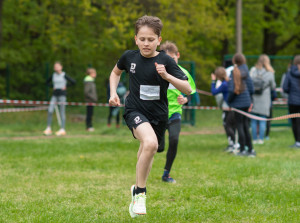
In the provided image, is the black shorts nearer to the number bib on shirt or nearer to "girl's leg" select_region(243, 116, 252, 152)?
the number bib on shirt

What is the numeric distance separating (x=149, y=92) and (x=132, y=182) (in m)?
2.48

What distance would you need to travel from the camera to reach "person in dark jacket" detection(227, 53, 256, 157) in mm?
9805

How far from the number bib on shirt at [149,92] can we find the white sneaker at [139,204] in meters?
0.97

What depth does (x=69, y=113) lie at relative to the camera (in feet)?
65.7

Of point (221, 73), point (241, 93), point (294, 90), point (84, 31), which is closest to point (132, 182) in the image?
point (241, 93)

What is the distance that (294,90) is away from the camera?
1153 centimetres

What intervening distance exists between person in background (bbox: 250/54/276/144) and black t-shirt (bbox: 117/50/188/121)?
7271 mm

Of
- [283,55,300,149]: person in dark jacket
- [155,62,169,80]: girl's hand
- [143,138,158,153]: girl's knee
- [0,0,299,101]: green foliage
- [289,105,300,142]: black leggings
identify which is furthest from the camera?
[0,0,299,101]: green foliage

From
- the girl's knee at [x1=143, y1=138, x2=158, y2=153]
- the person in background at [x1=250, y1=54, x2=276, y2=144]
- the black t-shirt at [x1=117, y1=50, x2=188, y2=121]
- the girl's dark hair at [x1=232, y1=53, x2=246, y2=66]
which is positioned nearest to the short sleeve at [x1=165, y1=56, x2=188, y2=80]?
the black t-shirt at [x1=117, y1=50, x2=188, y2=121]

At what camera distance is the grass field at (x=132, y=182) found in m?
5.25

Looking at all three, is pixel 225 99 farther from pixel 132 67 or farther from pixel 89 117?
pixel 89 117

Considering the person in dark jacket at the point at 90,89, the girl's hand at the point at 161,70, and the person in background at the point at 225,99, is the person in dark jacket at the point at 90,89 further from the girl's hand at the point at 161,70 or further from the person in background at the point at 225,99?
the girl's hand at the point at 161,70

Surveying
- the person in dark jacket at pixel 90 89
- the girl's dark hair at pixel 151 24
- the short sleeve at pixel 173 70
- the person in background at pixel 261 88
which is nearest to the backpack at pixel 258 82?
the person in background at pixel 261 88

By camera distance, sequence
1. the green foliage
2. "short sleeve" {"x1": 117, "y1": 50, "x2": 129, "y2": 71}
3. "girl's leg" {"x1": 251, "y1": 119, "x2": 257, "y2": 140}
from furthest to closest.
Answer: the green foliage → "girl's leg" {"x1": 251, "y1": 119, "x2": 257, "y2": 140} → "short sleeve" {"x1": 117, "y1": 50, "x2": 129, "y2": 71}
